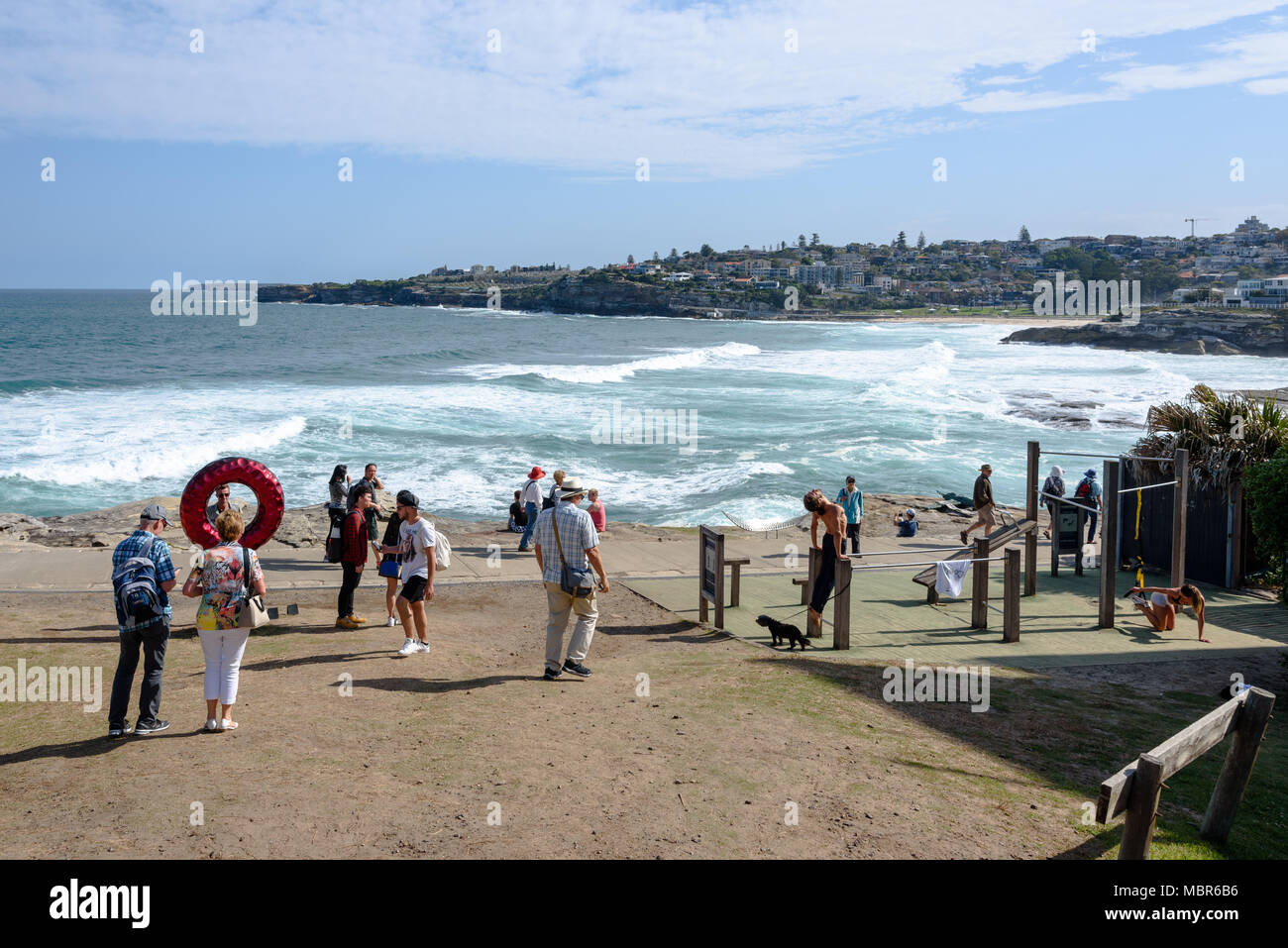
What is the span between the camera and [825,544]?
35.4 ft

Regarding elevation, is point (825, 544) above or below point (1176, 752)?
above

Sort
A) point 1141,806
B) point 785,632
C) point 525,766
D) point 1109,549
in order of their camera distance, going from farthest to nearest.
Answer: point 1109,549, point 785,632, point 525,766, point 1141,806

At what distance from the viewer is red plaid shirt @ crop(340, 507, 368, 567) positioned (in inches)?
414

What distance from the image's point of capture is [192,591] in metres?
6.63

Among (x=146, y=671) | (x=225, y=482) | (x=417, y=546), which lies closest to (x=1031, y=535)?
(x=417, y=546)

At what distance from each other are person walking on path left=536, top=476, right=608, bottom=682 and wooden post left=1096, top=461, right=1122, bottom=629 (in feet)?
21.4

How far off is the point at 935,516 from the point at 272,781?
18667mm

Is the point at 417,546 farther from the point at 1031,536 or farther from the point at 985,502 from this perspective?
the point at 985,502

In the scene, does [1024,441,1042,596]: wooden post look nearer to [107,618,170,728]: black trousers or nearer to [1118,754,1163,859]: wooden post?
[1118,754,1163,859]: wooden post

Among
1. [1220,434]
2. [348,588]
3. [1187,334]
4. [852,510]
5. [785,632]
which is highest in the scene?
[1187,334]

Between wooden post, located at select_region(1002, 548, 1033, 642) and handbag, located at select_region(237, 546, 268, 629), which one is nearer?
handbag, located at select_region(237, 546, 268, 629)

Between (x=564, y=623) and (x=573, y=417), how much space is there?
33431 millimetres

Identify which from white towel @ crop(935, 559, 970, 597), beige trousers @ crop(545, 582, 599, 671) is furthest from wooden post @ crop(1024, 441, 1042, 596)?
beige trousers @ crop(545, 582, 599, 671)
